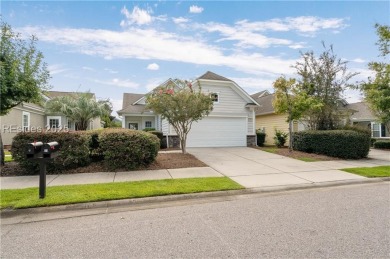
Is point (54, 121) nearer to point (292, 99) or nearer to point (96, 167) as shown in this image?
point (96, 167)

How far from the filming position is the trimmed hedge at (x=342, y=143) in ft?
39.8

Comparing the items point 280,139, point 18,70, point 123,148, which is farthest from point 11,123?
point 280,139

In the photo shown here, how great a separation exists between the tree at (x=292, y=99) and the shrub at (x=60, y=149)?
10743 mm

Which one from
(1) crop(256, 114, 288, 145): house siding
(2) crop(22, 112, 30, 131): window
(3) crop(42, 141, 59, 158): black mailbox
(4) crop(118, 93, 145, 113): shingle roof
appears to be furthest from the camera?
(4) crop(118, 93, 145, 113): shingle roof

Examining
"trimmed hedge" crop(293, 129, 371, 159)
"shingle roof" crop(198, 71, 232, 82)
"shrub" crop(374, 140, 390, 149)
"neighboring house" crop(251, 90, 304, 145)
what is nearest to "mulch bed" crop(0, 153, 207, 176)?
"trimmed hedge" crop(293, 129, 371, 159)

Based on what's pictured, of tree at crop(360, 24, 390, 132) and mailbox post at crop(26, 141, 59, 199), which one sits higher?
tree at crop(360, 24, 390, 132)

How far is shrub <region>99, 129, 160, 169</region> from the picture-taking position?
8.34 metres

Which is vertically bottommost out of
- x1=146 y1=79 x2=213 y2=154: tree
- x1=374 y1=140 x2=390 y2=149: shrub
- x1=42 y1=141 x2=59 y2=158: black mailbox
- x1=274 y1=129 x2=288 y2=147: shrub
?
x1=374 y1=140 x2=390 y2=149: shrub

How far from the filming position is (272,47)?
1387 centimetres

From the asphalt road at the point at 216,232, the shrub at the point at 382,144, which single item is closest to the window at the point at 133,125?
the asphalt road at the point at 216,232

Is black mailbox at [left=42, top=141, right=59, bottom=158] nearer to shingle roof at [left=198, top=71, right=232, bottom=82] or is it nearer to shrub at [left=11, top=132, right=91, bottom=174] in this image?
shrub at [left=11, top=132, right=91, bottom=174]

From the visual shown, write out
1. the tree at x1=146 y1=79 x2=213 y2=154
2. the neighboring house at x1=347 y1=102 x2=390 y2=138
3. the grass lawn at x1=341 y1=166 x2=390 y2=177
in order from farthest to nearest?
the neighboring house at x1=347 y1=102 x2=390 y2=138 → the tree at x1=146 y1=79 x2=213 y2=154 → the grass lawn at x1=341 y1=166 x2=390 y2=177

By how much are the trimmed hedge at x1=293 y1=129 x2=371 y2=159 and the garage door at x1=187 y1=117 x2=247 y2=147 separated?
17.4 ft

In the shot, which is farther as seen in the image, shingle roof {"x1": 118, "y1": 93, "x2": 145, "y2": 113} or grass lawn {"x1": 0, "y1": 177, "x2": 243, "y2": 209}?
shingle roof {"x1": 118, "y1": 93, "x2": 145, "y2": 113}
